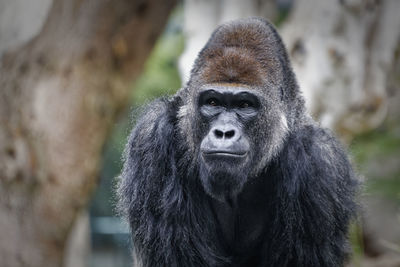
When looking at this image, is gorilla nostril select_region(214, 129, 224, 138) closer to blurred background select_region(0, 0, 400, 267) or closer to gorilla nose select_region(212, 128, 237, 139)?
gorilla nose select_region(212, 128, 237, 139)

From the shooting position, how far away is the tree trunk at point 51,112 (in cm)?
781

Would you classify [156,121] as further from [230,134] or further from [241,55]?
[241,55]

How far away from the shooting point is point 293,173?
4.68m

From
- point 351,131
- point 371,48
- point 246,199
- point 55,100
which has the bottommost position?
point 246,199

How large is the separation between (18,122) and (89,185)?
128 cm

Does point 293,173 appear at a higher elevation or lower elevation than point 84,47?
lower

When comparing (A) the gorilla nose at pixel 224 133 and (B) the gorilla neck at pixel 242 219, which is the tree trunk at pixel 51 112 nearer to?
(B) the gorilla neck at pixel 242 219

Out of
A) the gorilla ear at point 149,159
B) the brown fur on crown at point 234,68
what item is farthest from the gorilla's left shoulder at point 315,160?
the gorilla ear at point 149,159

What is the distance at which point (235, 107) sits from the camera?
464 cm

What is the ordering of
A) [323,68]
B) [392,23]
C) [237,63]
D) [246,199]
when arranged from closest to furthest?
[237,63] < [246,199] < [323,68] < [392,23]

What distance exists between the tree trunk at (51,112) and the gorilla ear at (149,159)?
318 centimetres

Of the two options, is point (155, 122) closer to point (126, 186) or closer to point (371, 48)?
point (126, 186)

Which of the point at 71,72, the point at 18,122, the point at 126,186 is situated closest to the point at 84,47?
the point at 71,72

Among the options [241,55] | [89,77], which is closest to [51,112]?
[89,77]
